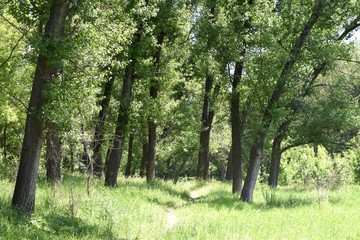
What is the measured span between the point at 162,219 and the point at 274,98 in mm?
6667

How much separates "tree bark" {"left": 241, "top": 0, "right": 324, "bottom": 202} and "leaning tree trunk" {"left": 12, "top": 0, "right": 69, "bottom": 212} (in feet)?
27.8

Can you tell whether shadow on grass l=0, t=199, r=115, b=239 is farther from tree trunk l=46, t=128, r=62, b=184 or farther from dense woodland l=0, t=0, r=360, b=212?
tree trunk l=46, t=128, r=62, b=184

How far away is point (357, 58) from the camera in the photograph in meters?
29.3

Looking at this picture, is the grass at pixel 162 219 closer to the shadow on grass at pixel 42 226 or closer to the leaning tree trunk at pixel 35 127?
the shadow on grass at pixel 42 226

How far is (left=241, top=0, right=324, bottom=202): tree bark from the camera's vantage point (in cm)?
1523

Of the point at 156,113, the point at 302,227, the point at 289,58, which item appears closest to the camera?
the point at 302,227

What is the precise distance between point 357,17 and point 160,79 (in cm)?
957

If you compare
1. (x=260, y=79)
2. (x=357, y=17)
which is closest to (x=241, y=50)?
(x=260, y=79)

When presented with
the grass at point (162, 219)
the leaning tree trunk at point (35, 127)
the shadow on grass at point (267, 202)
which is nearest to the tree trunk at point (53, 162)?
the grass at point (162, 219)

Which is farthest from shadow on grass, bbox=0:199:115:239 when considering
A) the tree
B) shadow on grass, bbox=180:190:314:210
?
the tree

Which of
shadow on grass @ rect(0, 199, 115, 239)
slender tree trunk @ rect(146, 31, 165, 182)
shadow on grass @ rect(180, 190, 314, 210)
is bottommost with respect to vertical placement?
shadow on grass @ rect(0, 199, 115, 239)

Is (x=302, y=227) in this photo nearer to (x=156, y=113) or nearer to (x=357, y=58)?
(x=156, y=113)

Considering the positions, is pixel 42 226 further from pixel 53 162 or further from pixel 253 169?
pixel 253 169

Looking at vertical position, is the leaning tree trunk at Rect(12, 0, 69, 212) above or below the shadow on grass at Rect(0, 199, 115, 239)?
above
